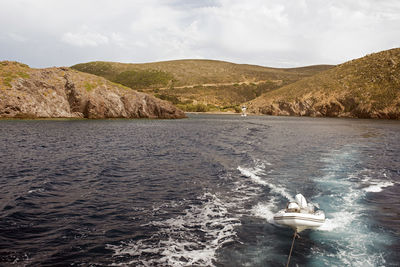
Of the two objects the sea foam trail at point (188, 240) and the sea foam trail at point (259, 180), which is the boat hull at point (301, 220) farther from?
the sea foam trail at point (259, 180)

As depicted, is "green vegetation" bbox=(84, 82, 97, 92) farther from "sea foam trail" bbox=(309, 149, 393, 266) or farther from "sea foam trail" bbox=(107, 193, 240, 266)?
"sea foam trail" bbox=(107, 193, 240, 266)

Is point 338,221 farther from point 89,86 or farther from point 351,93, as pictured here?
point 351,93

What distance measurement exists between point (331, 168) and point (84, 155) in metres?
21.0

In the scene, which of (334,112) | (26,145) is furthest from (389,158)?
(334,112)

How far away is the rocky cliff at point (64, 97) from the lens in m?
63.8

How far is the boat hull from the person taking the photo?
429 inches

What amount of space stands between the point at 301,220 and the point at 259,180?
7.67 meters

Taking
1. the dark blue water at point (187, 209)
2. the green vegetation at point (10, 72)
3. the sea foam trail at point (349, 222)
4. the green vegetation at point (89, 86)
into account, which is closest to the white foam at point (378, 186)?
the sea foam trail at point (349, 222)

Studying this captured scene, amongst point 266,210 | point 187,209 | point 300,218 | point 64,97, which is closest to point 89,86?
point 64,97

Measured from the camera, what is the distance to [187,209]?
13.0m

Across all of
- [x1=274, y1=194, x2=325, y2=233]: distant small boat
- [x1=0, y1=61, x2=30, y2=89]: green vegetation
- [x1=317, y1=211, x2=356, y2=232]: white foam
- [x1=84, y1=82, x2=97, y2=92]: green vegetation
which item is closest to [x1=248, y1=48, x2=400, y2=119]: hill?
[x1=84, y1=82, x2=97, y2=92]: green vegetation

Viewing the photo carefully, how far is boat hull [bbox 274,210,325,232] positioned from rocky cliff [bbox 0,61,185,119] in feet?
224

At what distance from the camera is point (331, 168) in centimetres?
2228

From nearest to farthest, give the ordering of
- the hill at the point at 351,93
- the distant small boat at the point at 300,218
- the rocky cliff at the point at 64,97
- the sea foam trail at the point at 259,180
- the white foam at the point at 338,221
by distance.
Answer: the distant small boat at the point at 300,218, the white foam at the point at 338,221, the sea foam trail at the point at 259,180, the rocky cliff at the point at 64,97, the hill at the point at 351,93
